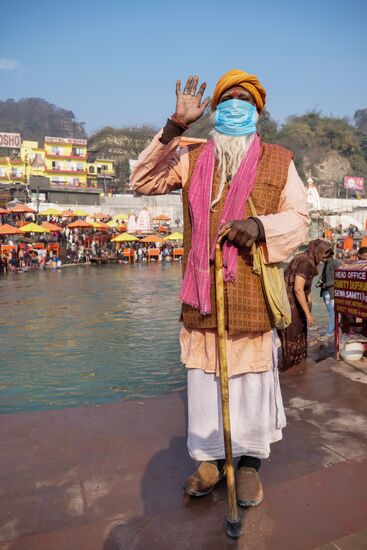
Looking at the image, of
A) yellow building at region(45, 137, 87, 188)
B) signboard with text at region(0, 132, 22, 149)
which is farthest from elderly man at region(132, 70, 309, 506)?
signboard with text at region(0, 132, 22, 149)

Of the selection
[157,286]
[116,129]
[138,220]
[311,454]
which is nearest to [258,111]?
[311,454]

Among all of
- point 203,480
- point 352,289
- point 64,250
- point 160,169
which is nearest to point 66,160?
point 64,250

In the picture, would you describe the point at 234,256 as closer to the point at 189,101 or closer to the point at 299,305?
the point at 189,101

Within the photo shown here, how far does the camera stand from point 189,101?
2.29m

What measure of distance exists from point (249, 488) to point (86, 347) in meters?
5.47

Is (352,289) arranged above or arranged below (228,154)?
below

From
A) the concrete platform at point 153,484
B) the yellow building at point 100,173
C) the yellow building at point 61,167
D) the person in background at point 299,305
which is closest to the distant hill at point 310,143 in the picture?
the yellow building at point 100,173

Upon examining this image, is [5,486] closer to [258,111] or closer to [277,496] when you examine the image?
[277,496]

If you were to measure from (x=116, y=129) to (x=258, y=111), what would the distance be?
78764 millimetres

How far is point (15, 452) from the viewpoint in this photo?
2.71 m

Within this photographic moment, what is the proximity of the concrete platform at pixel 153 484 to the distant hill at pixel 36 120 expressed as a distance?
4123 inches

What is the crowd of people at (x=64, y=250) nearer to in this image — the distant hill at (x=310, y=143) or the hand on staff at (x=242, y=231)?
the hand on staff at (x=242, y=231)

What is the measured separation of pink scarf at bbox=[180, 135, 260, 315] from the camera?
225 centimetres

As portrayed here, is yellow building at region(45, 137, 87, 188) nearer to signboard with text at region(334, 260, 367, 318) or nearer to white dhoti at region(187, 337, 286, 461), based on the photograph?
signboard with text at region(334, 260, 367, 318)
